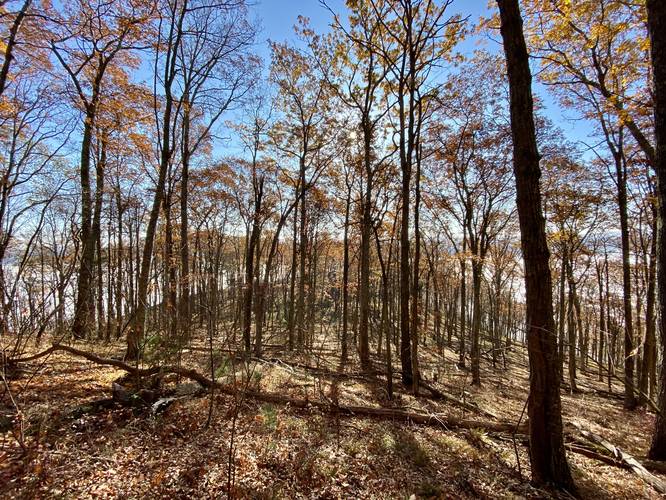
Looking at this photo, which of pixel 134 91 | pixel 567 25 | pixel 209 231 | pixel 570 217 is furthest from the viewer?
pixel 209 231

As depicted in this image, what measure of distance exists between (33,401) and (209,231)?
17115 millimetres

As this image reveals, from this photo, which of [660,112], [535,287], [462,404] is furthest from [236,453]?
[660,112]

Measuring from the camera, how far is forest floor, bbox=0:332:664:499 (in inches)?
133

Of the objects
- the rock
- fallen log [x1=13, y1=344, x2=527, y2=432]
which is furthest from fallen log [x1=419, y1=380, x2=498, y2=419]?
the rock

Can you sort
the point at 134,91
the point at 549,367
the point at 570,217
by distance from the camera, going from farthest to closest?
the point at 570,217
the point at 134,91
the point at 549,367

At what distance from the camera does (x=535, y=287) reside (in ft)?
11.8

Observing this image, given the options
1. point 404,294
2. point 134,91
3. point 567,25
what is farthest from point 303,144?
point 567,25

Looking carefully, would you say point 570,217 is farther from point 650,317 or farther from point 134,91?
point 134,91

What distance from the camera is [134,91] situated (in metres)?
8.60

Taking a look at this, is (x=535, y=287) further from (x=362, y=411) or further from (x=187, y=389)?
(x=187, y=389)

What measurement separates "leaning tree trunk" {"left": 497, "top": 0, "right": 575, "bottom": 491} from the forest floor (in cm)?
42

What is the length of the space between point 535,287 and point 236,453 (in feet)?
14.8

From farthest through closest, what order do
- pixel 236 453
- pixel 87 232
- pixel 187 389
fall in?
1. pixel 87 232
2. pixel 187 389
3. pixel 236 453

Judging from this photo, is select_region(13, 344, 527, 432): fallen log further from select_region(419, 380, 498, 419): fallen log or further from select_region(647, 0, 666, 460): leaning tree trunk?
select_region(647, 0, 666, 460): leaning tree trunk
